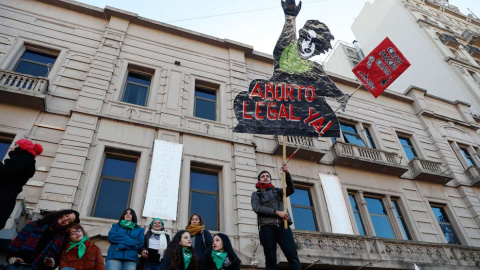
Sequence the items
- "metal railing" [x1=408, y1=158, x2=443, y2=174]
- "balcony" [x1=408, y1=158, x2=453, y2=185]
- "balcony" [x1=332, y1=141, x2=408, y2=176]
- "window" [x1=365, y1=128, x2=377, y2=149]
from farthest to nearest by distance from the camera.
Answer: "window" [x1=365, y1=128, x2=377, y2=149] → "metal railing" [x1=408, y1=158, x2=443, y2=174] → "balcony" [x1=408, y1=158, x2=453, y2=185] → "balcony" [x1=332, y1=141, x2=408, y2=176]

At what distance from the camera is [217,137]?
12.2 m

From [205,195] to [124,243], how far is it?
4.86m

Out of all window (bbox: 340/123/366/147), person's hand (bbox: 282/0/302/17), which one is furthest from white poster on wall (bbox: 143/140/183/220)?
window (bbox: 340/123/366/147)

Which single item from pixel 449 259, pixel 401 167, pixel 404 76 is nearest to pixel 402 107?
pixel 401 167

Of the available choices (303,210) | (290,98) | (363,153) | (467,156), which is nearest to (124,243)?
(290,98)

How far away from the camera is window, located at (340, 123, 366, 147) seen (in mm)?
16078

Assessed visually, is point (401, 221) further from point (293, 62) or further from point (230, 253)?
point (230, 253)

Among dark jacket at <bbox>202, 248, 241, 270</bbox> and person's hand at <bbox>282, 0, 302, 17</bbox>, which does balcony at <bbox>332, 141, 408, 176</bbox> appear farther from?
dark jacket at <bbox>202, 248, 241, 270</bbox>

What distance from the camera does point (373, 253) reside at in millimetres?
11234

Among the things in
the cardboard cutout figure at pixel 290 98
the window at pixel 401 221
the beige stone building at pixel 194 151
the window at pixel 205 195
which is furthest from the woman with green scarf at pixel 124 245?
the window at pixel 401 221

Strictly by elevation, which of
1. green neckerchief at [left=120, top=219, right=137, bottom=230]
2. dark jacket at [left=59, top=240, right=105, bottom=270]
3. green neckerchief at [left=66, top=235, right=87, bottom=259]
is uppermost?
green neckerchief at [left=120, top=219, right=137, bottom=230]

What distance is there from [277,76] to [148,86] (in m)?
6.66

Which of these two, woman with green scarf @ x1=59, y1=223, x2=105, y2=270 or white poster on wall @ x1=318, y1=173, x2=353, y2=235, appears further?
white poster on wall @ x1=318, y1=173, x2=353, y2=235

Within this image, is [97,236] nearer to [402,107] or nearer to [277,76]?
[277,76]
